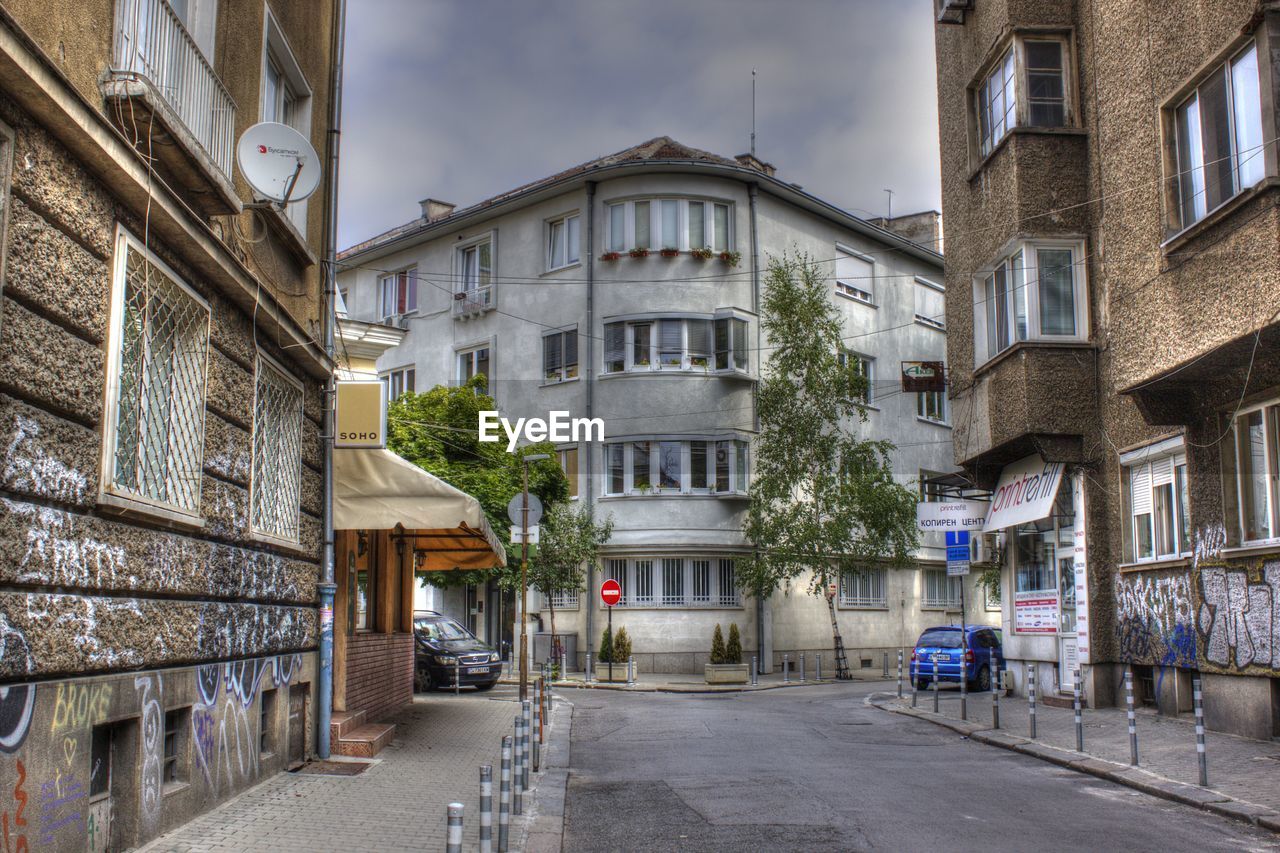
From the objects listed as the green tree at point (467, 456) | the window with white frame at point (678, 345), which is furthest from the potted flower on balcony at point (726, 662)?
the window with white frame at point (678, 345)

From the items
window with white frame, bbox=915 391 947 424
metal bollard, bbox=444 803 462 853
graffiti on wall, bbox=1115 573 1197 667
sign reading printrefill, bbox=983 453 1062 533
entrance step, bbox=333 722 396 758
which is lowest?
entrance step, bbox=333 722 396 758

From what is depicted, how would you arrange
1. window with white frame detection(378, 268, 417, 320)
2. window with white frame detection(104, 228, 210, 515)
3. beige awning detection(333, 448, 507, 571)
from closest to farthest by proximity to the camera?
1. window with white frame detection(104, 228, 210, 515)
2. beige awning detection(333, 448, 507, 571)
3. window with white frame detection(378, 268, 417, 320)

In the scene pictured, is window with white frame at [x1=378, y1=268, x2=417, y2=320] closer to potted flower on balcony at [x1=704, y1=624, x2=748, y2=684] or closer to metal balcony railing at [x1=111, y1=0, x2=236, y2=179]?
potted flower on balcony at [x1=704, y1=624, x2=748, y2=684]

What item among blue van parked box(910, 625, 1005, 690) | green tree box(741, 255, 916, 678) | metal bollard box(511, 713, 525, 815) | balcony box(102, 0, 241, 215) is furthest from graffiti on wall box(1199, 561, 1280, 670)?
green tree box(741, 255, 916, 678)

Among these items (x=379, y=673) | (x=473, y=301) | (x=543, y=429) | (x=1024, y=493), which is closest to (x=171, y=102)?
(x=379, y=673)

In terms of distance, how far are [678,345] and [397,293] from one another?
12393 mm

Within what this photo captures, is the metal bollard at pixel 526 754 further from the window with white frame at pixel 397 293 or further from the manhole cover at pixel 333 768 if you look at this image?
the window with white frame at pixel 397 293

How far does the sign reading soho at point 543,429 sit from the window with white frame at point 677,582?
146 inches

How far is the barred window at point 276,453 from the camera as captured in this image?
1109 cm

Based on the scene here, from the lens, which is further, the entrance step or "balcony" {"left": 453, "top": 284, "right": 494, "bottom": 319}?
"balcony" {"left": 453, "top": 284, "right": 494, "bottom": 319}

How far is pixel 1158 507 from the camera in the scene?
17.4m

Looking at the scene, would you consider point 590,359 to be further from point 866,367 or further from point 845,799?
point 845,799

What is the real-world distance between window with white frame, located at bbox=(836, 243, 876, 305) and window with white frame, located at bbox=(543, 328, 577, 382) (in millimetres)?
8909

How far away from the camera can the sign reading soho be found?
114 ft
